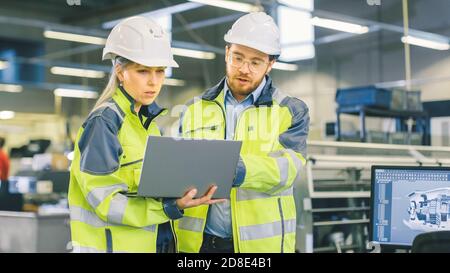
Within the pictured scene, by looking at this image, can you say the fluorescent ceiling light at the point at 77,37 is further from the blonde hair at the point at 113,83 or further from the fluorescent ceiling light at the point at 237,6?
the blonde hair at the point at 113,83

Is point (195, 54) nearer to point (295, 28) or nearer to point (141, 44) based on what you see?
point (295, 28)

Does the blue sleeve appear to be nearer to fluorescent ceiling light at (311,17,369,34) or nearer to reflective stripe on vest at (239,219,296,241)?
reflective stripe on vest at (239,219,296,241)

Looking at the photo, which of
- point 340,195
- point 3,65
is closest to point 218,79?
point 340,195

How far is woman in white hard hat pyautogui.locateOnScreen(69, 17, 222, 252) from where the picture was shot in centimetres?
175

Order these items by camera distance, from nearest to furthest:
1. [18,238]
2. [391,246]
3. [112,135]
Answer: [112,135]
[391,246]
[18,238]

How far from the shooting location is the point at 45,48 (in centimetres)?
533

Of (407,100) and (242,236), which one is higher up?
(407,100)

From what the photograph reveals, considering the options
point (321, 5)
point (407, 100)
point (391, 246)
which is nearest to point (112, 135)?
point (391, 246)

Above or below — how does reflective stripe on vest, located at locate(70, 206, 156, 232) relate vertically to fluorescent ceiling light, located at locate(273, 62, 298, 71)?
below

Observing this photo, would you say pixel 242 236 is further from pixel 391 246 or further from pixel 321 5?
pixel 321 5

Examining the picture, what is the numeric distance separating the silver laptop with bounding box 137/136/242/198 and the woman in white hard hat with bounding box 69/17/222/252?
1.4 inches

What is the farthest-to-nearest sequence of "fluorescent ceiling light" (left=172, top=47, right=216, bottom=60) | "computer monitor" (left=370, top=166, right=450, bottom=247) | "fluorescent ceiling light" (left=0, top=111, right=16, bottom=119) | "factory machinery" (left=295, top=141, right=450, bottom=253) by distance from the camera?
"fluorescent ceiling light" (left=0, top=111, right=16, bottom=119)
"factory machinery" (left=295, top=141, right=450, bottom=253)
"fluorescent ceiling light" (left=172, top=47, right=216, bottom=60)
"computer monitor" (left=370, top=166, right=450, bottom=247)

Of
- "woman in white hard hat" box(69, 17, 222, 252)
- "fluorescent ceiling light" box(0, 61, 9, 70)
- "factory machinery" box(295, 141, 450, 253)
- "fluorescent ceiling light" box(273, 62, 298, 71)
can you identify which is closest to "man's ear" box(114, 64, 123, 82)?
"woman in white hard hat" box(69, 17, 222, 252)
